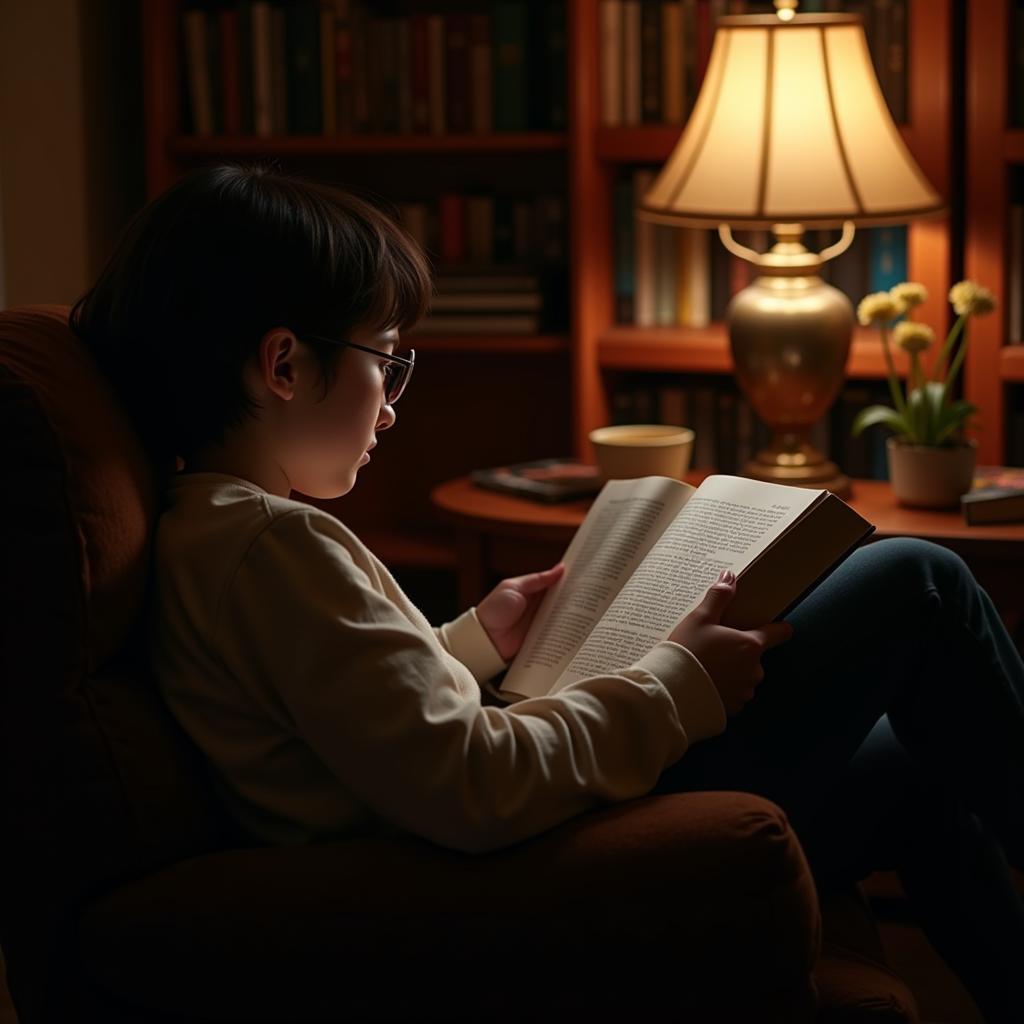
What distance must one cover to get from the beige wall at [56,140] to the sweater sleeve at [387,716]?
177 centimetres

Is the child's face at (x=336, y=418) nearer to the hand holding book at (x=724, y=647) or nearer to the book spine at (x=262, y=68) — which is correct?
the hand holding book at (x=724, y=647)

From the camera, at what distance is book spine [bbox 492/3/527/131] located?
8.20 ft

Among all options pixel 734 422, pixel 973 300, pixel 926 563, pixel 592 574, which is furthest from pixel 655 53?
pixel 926 563

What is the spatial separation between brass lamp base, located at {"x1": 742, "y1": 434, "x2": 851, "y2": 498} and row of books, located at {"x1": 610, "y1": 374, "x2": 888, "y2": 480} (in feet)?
1.06

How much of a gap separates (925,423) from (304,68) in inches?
49.4

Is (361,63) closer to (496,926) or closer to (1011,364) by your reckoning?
(1011,364)

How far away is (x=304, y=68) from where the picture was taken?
257 centimetres

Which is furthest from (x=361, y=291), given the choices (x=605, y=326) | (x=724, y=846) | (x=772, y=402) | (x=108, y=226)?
(x=108, y=226)

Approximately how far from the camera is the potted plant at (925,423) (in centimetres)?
195

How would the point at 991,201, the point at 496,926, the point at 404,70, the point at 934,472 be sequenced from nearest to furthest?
1. the point at 496,926
2. the point at 934,472
3. the point at 991,201
4. the point at 404,70

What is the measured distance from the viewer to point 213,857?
3.32ft

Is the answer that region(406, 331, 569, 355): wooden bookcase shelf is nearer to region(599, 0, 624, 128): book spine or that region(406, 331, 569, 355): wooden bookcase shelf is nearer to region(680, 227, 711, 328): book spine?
region(680, 227, 711, 328): book spine

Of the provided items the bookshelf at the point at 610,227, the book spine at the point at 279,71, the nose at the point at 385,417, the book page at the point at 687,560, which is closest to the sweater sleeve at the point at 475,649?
the book page at the point at 687,560

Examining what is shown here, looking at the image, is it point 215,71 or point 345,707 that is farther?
point 215,71
